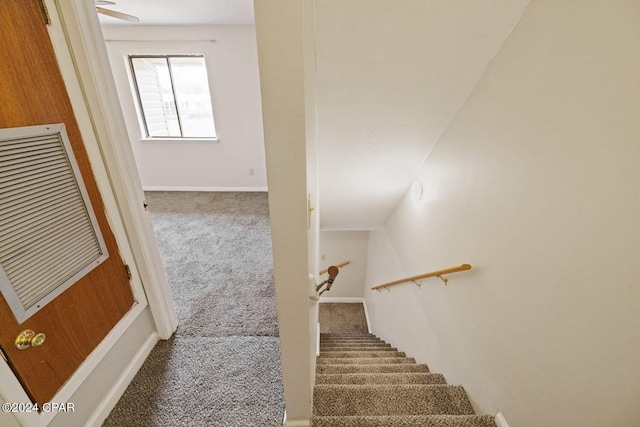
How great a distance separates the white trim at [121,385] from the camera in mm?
1294

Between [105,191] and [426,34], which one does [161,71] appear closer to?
[105,191]

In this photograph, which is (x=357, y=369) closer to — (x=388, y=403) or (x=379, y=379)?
(x=379, y=379)

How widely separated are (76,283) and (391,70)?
1.90 m

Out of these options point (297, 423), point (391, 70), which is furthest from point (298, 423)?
point (391, 70)

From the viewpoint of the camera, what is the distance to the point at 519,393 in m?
1.10

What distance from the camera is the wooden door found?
92 cm

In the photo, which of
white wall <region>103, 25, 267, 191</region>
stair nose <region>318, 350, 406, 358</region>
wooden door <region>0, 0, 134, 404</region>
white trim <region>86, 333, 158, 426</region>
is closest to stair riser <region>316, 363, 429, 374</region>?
stair nose <region>318, 350, 406, 358</region>

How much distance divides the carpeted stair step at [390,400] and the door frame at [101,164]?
111 centimetres

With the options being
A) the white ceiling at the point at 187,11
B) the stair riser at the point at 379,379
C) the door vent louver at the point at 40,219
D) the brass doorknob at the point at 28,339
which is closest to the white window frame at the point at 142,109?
the white ceiling at the point at 187,11

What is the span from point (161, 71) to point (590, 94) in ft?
15.4

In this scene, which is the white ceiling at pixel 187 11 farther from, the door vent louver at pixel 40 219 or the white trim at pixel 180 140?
the door vent louver at pixel 40 219

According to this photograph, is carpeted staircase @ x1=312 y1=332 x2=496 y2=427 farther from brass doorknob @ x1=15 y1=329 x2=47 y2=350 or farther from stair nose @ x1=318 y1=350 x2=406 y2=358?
brass doorknob @ x1=15 y1=329 x2=47 y2=350

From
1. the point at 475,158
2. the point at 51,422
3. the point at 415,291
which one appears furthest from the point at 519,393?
the point at 51,422

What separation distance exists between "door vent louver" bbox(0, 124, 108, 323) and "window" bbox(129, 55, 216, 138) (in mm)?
3215
